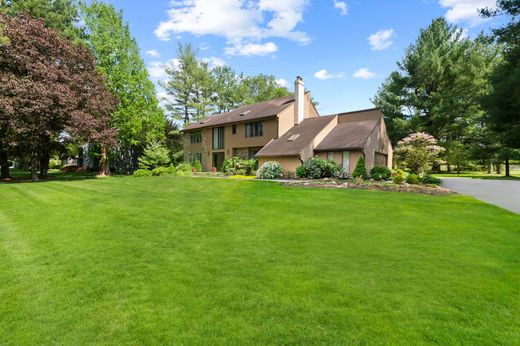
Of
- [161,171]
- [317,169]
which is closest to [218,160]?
[161,171]

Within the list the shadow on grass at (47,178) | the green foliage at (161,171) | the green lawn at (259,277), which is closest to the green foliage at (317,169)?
the green foliage at (161,171)

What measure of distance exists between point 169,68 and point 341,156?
116 ft

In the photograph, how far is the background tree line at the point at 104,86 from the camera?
1839cm

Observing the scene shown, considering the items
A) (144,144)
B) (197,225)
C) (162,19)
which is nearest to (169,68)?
(144,144)

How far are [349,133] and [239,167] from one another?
10231 millimetres

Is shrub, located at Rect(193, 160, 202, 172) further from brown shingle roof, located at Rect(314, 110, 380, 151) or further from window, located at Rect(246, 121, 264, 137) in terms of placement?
brown shingle roof, located at Rect(314, 110, 380, 151)

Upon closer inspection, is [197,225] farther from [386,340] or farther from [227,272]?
[386,340]

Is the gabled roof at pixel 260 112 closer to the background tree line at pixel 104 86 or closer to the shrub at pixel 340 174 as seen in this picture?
the background tree line at pixel 104 86

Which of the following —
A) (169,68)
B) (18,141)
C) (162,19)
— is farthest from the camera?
(169,68)

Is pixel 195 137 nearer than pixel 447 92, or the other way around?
pixel 447 92

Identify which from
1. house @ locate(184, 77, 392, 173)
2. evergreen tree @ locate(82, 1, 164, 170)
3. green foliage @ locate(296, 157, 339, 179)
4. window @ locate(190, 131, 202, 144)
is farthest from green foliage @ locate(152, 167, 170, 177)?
green foliage @ locate(296, 157, 339, 179)

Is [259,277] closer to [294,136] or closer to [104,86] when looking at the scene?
[294,136]

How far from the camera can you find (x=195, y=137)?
3672 cm

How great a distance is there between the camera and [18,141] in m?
18.9
